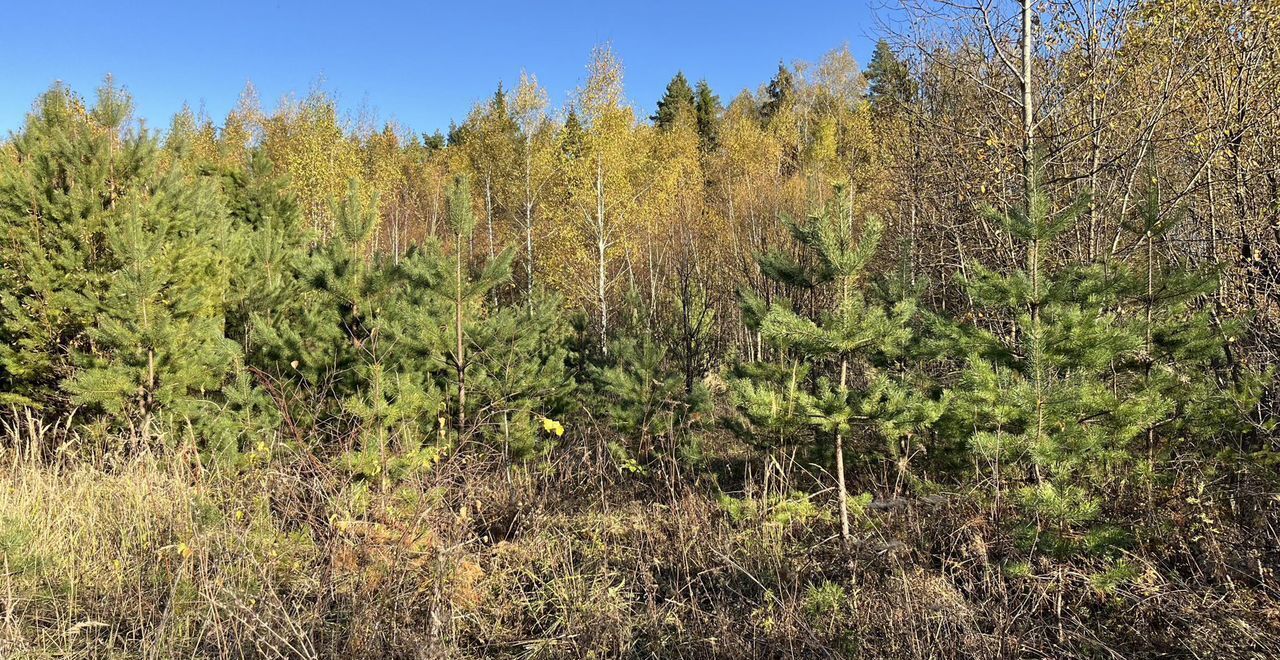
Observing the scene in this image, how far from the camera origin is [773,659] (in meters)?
2.79

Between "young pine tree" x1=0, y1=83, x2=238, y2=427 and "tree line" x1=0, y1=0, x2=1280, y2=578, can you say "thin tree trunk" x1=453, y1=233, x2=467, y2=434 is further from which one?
"young pine tree" x1=0, y1=83, x2=238, y2=427

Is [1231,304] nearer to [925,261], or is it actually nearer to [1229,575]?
[1229,575]

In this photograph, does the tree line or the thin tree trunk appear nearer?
the tree line

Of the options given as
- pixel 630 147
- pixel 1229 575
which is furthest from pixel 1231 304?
pixel 630 147

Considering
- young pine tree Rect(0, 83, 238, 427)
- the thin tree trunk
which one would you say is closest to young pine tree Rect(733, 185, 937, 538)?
the thin tree trunk

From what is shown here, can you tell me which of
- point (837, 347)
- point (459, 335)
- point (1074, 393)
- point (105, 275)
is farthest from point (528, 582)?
point (105, 275)

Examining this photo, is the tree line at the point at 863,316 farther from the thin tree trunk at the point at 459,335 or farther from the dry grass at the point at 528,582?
the dry grass at the point at 528,582

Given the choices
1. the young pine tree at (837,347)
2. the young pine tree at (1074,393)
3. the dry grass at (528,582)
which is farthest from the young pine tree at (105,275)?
the young pine tree at (1074,393)

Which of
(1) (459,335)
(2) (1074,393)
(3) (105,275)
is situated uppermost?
(3) (105,275)

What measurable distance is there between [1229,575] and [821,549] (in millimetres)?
1835

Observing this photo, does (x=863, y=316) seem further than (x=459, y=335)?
No

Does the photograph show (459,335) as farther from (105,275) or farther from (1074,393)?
(105,275)

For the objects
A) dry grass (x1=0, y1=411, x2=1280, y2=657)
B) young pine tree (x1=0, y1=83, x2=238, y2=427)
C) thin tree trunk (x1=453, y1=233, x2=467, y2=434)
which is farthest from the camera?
young pine tree (x1=0, y1=83, x2=238, y2=427)

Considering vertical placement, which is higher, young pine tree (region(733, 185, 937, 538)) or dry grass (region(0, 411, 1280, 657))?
young pine tree (region(733, 185, 937, 538))
